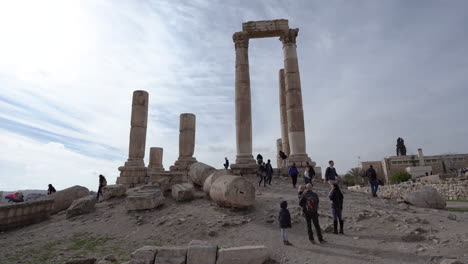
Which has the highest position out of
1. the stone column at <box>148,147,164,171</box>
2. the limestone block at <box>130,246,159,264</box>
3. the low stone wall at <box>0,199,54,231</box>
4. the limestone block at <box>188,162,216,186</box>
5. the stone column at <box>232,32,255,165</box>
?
the stone column at <box>232,32,255,165</box>

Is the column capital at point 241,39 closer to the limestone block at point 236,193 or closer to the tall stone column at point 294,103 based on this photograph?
the tall stone column at point 294,103

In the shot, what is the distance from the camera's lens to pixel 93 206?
40.0 ft

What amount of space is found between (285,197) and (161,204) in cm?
532

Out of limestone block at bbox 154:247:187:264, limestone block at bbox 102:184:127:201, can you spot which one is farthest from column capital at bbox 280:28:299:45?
limestone block at bbox 154:247:187:264

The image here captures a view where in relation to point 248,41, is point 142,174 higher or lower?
lower

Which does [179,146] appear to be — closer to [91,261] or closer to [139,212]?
[139,212]

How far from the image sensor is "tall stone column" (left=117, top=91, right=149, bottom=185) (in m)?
17.8

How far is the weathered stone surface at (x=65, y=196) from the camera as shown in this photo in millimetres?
13781

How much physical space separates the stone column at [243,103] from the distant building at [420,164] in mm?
41542

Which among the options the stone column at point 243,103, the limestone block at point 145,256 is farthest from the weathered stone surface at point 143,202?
the stone column at point 243,103

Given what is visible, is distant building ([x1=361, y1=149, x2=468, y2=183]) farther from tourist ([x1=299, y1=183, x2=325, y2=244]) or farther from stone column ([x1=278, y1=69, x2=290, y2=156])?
tourist ([x1=299, y1=183, x2=325, y2=244])

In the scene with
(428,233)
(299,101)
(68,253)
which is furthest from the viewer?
(299,101)

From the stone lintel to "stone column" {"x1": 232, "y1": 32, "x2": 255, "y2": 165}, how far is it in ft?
2.09

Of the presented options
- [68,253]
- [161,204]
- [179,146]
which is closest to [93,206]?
[161,204]
